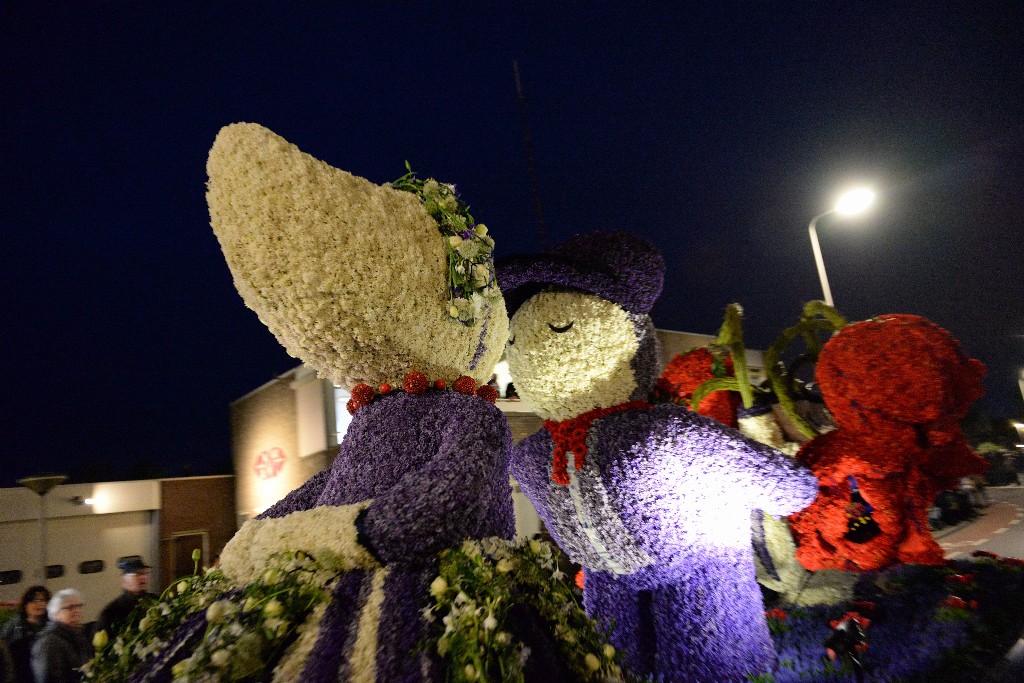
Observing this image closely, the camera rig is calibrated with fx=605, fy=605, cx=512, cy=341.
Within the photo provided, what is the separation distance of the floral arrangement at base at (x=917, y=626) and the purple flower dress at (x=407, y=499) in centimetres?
164

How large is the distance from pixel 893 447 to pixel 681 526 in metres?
0.90

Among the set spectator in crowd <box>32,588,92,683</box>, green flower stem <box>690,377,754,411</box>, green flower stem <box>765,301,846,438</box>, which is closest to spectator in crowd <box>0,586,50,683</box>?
spectator in crowd <box>32,588,92,683</box>

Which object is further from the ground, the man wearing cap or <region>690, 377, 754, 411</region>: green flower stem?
<region>690, 377, 754, 411</region>: green flower stem

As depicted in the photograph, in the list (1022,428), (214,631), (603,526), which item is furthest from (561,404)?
(1022,428)

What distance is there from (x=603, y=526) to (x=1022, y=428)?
39.3 ft

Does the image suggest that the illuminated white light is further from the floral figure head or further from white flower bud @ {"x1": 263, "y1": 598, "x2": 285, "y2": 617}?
white flower bud @ {"x1": 263, "y1": 598, "x2": 285, "y2": 617}

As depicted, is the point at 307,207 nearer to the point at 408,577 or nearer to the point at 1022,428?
the point at 408,577

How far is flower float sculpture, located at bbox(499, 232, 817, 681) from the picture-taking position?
2.46m

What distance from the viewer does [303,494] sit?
2.14 metres

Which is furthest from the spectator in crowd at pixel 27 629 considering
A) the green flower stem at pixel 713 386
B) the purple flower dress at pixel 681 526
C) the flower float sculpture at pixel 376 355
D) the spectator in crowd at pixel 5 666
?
the green flower stem at pixel 713 386

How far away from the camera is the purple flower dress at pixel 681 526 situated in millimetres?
2453

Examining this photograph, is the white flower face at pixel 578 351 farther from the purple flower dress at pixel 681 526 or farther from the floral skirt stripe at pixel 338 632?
the floral skirt stripe at pixel 338 632

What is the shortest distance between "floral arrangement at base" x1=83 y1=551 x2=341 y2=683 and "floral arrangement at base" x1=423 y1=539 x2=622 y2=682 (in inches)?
11.9

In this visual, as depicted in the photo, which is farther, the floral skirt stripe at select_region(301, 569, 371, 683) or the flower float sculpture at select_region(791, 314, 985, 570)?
the flower float sculpture at select_region(791, 314, 985, 570)
